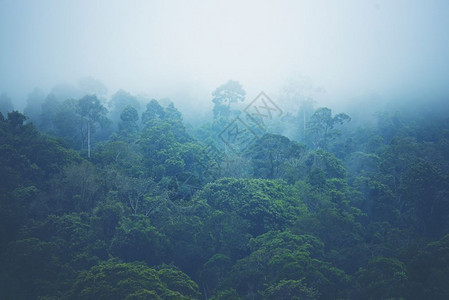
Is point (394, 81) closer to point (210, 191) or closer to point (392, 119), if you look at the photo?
point (392, 119)

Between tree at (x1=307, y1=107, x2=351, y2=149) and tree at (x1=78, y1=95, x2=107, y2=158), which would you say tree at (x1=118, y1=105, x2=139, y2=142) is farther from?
tree at (x1=307, y1=107, x2=351, y2=149)

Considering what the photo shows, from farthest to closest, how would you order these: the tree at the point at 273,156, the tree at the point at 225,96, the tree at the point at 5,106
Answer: the tree at the point at 5,106 → the tree at the point at 225,96 → the tree at the point at 273,156

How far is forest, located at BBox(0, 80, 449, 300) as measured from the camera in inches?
625

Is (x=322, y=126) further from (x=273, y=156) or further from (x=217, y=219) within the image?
(x=217, y=219)

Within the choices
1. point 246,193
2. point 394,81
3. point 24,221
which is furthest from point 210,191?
point 394,81

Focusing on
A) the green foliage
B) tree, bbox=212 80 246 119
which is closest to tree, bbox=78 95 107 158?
tree, bbox=212 80 246 119

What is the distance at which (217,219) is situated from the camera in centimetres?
2203

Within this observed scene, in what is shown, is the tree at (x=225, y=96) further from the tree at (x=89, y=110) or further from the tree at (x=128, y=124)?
the tree at (x=89, y=110)

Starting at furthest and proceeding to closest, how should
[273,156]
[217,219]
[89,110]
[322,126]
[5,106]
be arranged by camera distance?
1. [5,106]
2. [322,126]
3. [89,110]
4. [273,156]
5. [217,219]

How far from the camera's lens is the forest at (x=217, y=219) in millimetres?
15867

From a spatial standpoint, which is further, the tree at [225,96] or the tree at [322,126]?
the tree at [225,96]

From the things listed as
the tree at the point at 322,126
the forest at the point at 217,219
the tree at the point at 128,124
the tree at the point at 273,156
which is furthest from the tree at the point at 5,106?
the tree at the point at 322,126

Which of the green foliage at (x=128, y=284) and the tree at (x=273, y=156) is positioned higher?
the tree at (x=273, y=156)

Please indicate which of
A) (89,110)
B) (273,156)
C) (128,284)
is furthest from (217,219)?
(89,110)
